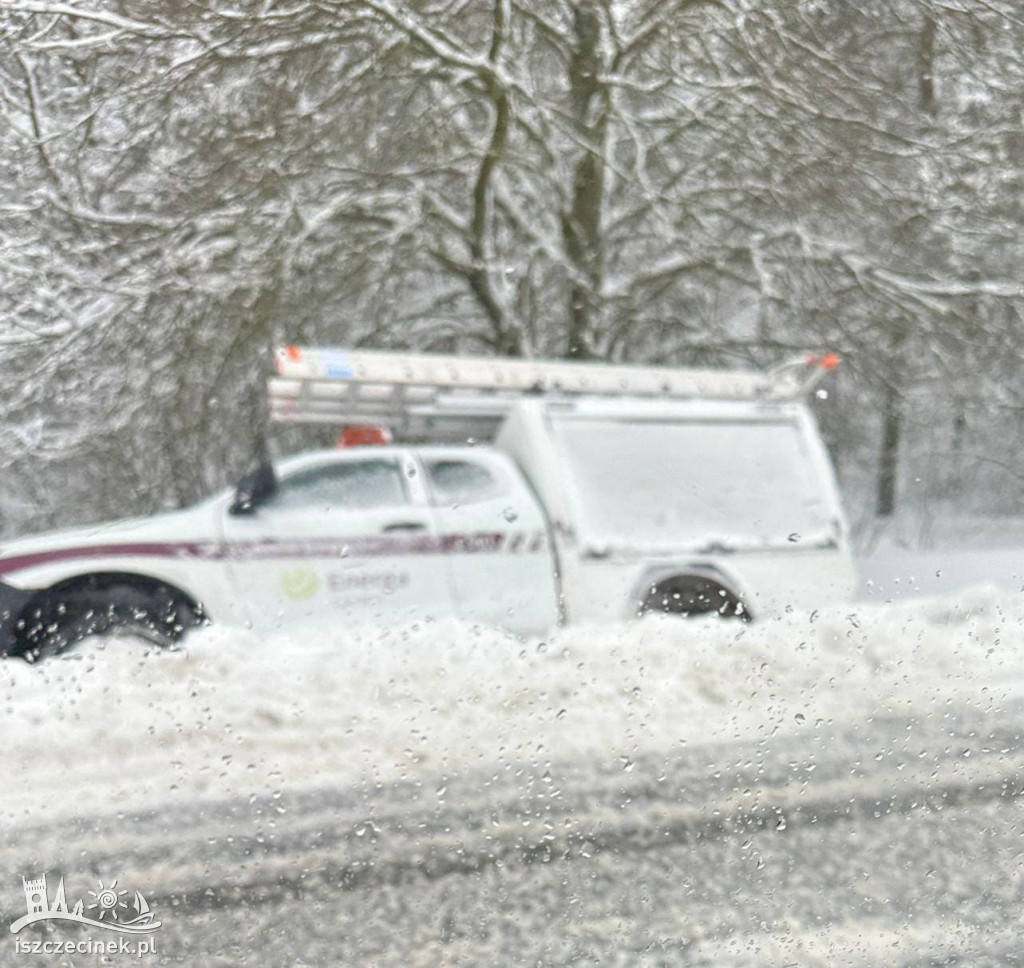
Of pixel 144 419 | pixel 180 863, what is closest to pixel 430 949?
pixel 180 863

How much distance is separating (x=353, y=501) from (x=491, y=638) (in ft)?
4.46

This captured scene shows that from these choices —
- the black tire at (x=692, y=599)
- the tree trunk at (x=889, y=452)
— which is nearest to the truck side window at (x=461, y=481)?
the black tire at (x=692, y=599)

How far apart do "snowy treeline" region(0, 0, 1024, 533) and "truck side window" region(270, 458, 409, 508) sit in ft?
4.97

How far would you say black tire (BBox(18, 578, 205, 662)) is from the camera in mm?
2855

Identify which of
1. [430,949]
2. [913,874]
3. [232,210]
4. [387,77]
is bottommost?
[913,874]

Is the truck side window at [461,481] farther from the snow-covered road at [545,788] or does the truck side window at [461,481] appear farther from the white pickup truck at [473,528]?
the snow-covered road at [545,788]

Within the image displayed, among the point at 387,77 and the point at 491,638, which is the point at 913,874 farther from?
the point at 387,77

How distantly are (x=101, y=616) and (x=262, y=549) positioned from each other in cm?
88

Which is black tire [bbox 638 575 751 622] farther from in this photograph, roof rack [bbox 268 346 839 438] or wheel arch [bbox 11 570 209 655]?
roof rack [bbox 268 346 839 438]

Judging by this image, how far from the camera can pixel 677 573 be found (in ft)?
13.1

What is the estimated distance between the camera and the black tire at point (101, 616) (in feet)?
9.37

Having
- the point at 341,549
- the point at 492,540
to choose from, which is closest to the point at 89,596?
the point at 341,549

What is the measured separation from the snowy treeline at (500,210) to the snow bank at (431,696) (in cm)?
139

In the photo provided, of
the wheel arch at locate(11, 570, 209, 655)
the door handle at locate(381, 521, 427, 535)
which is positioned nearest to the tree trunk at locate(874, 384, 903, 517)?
the door handle at locate(381, 521, 427, 535)
